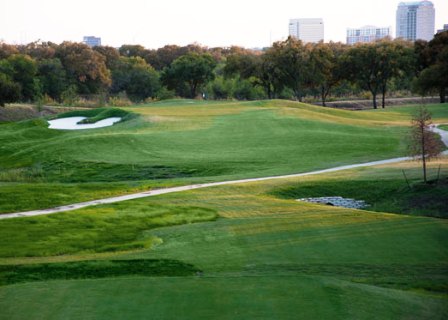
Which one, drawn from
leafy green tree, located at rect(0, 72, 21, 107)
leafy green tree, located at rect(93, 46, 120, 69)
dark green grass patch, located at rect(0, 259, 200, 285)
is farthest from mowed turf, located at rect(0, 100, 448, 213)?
leafy green tree, located at rect(93, 46, 120, 69)

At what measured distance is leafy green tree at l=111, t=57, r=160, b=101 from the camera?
102 meters

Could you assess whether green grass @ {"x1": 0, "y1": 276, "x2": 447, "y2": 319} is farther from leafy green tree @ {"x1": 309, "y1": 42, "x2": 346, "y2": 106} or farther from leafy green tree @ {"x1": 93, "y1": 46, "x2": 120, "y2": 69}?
leafy green tree @ {"x1": 93, "y1": 46, "x2": 120, "y2": 69}

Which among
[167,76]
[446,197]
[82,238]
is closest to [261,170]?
[446,197]

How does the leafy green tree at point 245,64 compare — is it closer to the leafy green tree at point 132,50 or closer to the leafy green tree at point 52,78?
the leafy green tree at point 52,78

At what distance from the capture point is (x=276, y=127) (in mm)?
49031

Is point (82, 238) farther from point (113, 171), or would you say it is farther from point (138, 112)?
point (138, 112)

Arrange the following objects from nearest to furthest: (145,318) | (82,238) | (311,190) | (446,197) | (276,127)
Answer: (145,318)
(82,238)
(446,197)
(311,190)
(276,127)

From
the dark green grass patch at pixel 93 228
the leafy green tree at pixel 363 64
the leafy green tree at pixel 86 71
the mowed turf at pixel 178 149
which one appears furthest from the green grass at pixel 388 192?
the leafy green tree at pixel 86 71

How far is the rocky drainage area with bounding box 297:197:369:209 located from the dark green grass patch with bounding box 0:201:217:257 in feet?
18.6

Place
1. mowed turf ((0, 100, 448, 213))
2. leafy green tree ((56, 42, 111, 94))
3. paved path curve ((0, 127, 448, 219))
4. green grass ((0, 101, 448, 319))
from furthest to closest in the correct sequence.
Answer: leafy green tree ((56, 42, 111, 94))
mowed turf ((0, 100, 448, 213))
paved path curve ((0, 127, 448, 219))
green grass ((0, 101, 448, 319))

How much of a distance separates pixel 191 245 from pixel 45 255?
12.1ft

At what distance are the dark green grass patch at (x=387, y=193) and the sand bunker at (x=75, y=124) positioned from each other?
101 feet

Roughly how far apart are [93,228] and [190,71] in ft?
254

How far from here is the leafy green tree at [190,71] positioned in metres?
94.1
